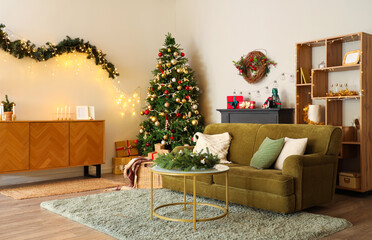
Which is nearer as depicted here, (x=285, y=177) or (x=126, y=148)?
(x=285, y=177)

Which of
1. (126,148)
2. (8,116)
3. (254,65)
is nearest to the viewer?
(8,116)

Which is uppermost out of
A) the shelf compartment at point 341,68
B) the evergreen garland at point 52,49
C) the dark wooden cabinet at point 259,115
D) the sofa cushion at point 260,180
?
the evergreen garland at point 52,49

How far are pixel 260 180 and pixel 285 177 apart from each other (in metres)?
0.27

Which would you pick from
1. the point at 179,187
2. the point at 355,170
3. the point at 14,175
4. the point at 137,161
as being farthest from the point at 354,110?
the point at 14,175

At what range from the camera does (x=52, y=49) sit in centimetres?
657

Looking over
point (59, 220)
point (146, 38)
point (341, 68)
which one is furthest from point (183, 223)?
point (146, 38)

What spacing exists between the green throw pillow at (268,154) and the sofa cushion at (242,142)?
40cm

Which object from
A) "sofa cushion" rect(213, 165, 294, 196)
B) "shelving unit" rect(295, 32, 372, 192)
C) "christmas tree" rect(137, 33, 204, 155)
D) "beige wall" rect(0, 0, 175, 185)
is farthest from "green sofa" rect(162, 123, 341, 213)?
"beige wall" rect(0, 0, 175, 185)

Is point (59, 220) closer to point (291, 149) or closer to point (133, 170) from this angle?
point (133, 170)

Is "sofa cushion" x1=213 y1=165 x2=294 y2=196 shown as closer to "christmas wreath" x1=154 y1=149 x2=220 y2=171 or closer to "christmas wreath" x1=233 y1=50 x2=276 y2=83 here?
"christmas wreath" x1=154 y1=149 x2=220 y2=171

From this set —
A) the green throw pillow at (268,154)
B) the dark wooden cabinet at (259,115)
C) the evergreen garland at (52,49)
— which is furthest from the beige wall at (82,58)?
the green throw pillow at (268,154)

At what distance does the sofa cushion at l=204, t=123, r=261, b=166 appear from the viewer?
5115mm

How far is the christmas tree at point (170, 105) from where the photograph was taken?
7293 millimetres

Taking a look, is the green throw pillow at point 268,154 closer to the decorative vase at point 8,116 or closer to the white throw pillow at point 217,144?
the white throw pillow at point 217,144
